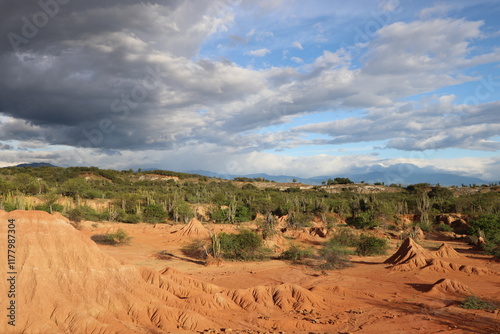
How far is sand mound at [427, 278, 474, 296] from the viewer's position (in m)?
17.6

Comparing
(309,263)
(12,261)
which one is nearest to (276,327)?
(12,261)

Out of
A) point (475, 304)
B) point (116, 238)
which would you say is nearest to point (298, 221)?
point (116, 238)

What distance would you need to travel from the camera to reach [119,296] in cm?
1273

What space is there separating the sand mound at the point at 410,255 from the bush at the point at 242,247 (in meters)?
10.1

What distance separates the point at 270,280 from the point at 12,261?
45.0 ft

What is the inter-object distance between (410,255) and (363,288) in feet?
24.0

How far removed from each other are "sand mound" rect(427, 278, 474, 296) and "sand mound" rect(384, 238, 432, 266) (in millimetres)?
5697

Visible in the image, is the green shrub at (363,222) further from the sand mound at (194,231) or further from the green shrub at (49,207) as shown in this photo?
the green shrub at (49,207)

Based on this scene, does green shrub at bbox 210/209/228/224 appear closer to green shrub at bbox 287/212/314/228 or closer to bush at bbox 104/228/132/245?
green shrub at bbox 287/212/314/228

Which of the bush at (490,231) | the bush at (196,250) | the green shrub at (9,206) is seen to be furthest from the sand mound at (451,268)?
the green shrub at (9,206)

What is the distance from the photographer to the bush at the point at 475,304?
15188 millimetres

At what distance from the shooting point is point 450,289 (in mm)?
17844

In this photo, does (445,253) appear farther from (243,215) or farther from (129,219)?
(129,219)

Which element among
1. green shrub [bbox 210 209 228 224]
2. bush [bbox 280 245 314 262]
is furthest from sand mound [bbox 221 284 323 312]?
green shrub [bbox 210 209 228 224]
